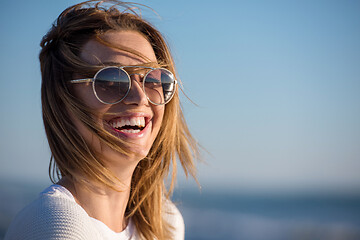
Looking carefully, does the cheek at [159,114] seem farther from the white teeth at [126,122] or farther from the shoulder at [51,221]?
the shoulder at [51,221]

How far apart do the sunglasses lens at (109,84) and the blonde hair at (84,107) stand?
2.5 inches

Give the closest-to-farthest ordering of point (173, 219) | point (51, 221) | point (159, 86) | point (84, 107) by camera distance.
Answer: point (51, 221)
point (84, 107)
point (159, 86)
point (173, 219)

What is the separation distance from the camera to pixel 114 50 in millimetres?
1961

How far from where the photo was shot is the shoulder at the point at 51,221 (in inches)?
57.7

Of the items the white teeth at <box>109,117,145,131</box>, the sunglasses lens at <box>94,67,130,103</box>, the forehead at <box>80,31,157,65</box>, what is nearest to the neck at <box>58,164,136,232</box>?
the white teeth at <box>109,117,145,131</box>

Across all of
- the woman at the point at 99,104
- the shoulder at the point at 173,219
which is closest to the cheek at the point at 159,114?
the woman at the point at 99,104

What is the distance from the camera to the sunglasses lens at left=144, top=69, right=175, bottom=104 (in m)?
2.04

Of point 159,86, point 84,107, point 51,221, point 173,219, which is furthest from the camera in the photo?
point 173,219

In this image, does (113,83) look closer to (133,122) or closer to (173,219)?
(133,122)

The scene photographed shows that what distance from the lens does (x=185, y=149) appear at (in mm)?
2623

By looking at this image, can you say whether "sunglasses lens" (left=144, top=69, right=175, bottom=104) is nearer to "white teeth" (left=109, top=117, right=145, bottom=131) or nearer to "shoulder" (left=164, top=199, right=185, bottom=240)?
"white teeth" (left=109, top=117, right=145, bottom=131)

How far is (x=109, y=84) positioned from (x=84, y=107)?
188mm

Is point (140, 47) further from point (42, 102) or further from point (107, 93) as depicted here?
point (42, 102)

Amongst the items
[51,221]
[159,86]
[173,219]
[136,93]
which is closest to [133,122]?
[136,93]
